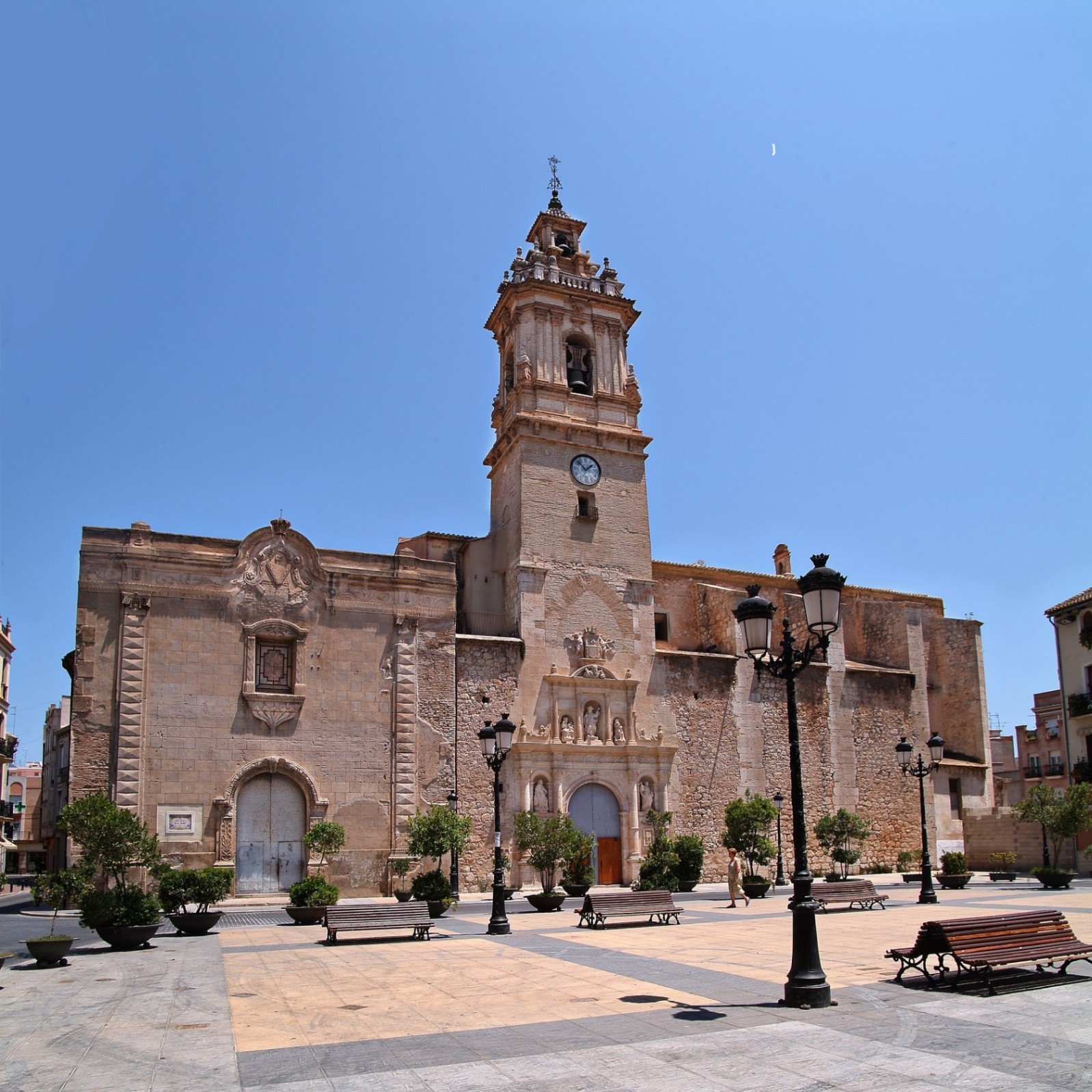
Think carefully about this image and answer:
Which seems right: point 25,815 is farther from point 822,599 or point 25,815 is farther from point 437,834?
point 822,599

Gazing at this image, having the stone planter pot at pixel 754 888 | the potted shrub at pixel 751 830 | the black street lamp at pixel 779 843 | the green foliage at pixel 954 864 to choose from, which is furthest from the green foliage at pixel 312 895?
the green foliage at pixel 954 864

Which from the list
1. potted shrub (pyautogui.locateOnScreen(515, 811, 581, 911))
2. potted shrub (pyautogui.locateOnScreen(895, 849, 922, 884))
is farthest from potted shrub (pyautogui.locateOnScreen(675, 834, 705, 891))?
potted shrub (pyautogui.locateOnScreen(895, 849, 922, 884))

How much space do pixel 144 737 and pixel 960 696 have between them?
32.6 m

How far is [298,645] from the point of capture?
1149 inches

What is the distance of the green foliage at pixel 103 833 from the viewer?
57.0ft

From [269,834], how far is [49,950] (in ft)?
44.8

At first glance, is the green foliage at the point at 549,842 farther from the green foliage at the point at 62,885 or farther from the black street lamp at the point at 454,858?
the green foliage at the point at 62,885

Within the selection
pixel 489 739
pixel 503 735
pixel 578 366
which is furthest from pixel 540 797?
pixel 578 366

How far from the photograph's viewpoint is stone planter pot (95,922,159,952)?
16.3 m

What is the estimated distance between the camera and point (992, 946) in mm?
10641

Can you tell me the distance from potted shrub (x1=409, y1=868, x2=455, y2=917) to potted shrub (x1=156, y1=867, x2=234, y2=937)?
4286 millimetres

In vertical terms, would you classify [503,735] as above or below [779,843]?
above

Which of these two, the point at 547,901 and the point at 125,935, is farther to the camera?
the point at 547,901

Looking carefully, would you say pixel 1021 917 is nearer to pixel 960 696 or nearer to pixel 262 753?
pixel 262 753
